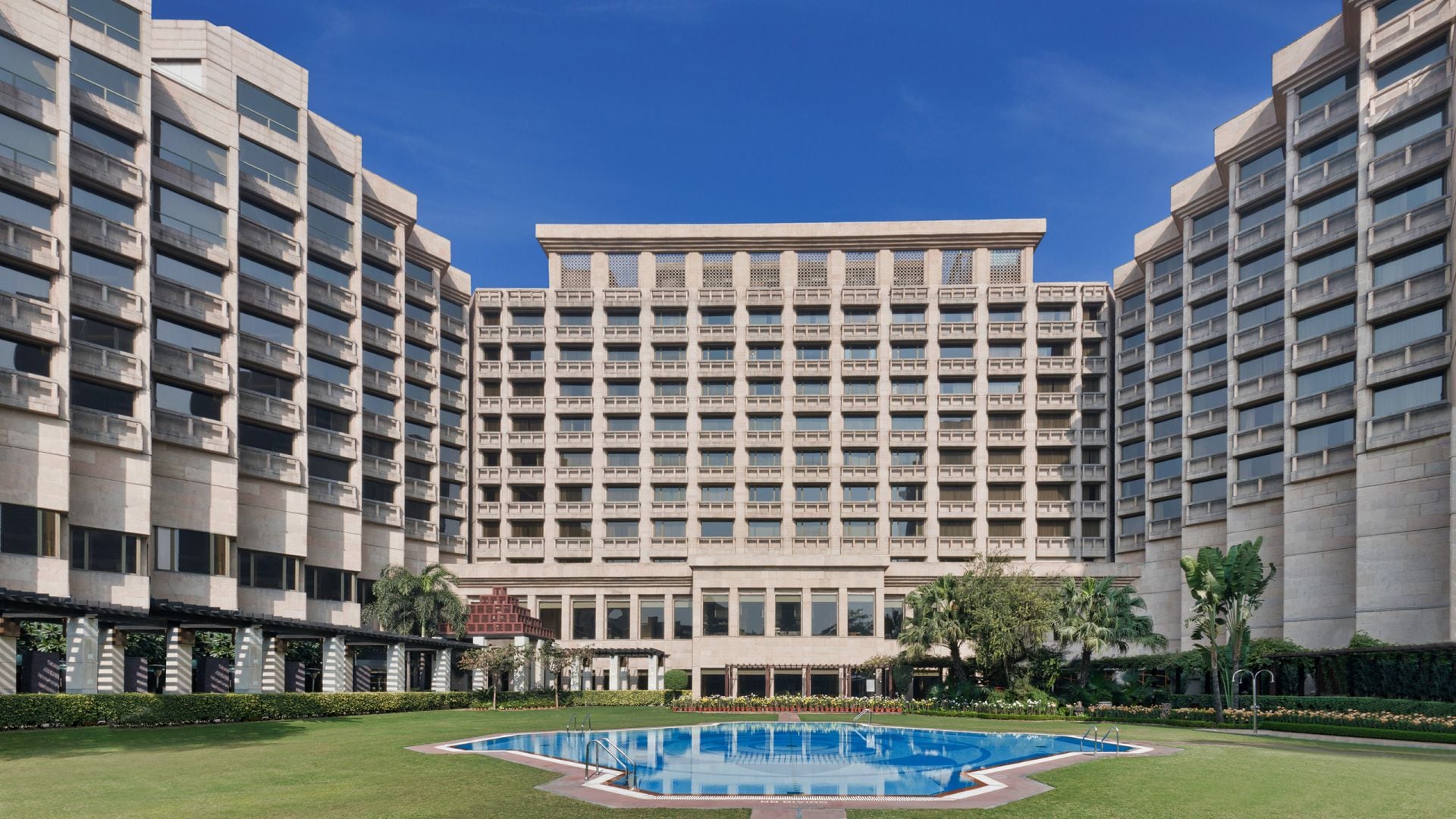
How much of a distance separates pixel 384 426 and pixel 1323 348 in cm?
6276

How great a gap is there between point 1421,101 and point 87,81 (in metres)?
67.6

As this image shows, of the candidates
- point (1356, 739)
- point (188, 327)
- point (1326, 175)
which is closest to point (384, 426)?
point (188, 327)

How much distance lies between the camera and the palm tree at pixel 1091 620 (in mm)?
59375

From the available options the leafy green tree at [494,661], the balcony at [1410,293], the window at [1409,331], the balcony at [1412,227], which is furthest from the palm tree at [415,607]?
the balcony at [1412,227]

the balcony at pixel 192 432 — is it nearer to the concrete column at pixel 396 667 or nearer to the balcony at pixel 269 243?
the balcony at pixel 269 243

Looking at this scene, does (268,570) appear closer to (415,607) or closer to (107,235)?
(415,607)

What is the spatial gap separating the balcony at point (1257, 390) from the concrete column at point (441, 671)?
5262 centimetres

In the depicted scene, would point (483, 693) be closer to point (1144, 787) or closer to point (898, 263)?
point (1144, 787)

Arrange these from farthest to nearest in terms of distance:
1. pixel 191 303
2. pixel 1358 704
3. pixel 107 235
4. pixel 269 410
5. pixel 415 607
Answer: pixel 415 607 → pixel 269 410 → pixel 191 303 → pixel 107 235 → pixel 1358 704

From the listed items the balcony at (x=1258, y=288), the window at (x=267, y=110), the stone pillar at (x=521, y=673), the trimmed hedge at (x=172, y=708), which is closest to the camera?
the trimmed hedge at (x=172, y=708)

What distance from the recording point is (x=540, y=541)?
318 ft

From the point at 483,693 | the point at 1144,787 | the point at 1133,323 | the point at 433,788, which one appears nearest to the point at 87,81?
the point at 483,693

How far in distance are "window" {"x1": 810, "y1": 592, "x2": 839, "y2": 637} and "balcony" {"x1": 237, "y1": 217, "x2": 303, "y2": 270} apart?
4412 cm

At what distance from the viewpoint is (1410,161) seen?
5734cm
